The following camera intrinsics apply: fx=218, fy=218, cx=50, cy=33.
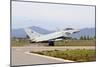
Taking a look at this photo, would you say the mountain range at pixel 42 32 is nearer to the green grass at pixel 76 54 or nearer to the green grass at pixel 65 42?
the green grass at pixel 65 42

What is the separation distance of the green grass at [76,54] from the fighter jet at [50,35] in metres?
0.13

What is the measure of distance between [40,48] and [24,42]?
0.72 feet

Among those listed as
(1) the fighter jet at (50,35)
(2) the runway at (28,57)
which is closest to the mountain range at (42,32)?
(1) the fighter jet at (50,35)

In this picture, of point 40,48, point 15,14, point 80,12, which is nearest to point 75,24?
point 80,12

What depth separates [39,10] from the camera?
8.92ft

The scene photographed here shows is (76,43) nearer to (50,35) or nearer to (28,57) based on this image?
(50,35)

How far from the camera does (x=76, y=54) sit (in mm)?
2906

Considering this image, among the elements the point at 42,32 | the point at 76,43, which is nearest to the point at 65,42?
the point at 76,43

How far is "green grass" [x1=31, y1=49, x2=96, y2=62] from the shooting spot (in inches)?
110

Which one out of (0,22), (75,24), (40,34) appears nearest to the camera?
(0,22)

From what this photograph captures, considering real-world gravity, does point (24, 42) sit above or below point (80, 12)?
below

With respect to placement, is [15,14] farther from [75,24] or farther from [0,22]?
[75,24]

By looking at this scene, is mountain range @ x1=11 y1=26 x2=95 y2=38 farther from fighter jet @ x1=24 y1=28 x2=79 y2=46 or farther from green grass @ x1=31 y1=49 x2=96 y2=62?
green grass @ x1=31 y1=49 x2=96 y2=62

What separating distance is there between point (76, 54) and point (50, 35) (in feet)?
1.49
